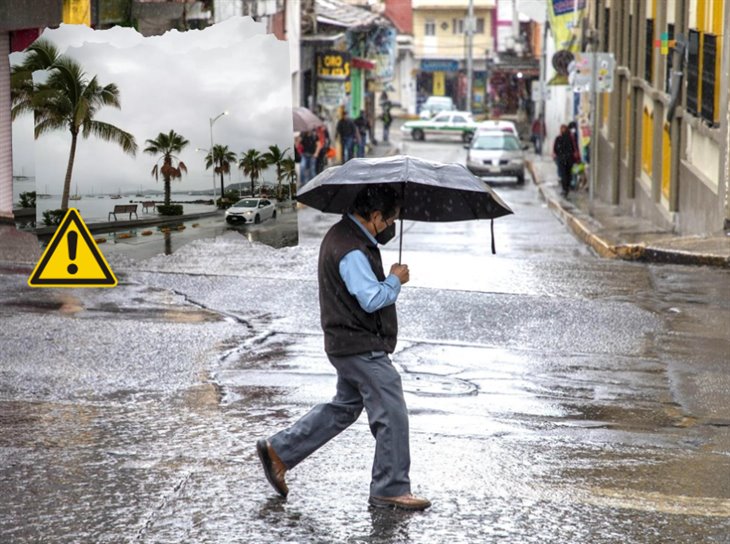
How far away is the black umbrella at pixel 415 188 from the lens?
6.56 m

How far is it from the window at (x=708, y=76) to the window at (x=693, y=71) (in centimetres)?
56

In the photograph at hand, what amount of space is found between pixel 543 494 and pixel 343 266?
A: 5.57 ft

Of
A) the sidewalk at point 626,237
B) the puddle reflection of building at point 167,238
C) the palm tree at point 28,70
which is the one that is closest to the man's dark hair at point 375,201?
the puddle reflection of building at point 167,238

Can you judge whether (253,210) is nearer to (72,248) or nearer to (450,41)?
(72,248)

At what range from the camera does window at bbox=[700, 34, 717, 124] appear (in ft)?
63.4

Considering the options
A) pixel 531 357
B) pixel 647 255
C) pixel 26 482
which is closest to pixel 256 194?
pixel 26 482

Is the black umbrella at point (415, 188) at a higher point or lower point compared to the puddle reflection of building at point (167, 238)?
higher

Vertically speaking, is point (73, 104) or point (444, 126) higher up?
point (73, 104)

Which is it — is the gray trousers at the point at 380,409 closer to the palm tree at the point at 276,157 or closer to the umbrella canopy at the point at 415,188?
the umbrella canopy at the point at 415,188

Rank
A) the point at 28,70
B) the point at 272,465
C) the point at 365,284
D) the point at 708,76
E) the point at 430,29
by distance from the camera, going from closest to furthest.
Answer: the point at 365,284
the point at 272,465
the point at 28,70
the point at 708,76
the point at 430,29

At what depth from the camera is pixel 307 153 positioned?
124ft

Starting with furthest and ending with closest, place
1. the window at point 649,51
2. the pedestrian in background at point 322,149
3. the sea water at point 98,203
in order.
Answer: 1. the pedestrian in background at point 322,149
2. the window at point 649,51
3. the sea water at point 98,203

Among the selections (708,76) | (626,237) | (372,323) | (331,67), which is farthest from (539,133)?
(372,323)

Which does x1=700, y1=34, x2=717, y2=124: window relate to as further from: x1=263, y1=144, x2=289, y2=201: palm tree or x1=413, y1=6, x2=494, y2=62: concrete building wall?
x1=413, y1=6, x2=494, y2=62: concrete building wall
